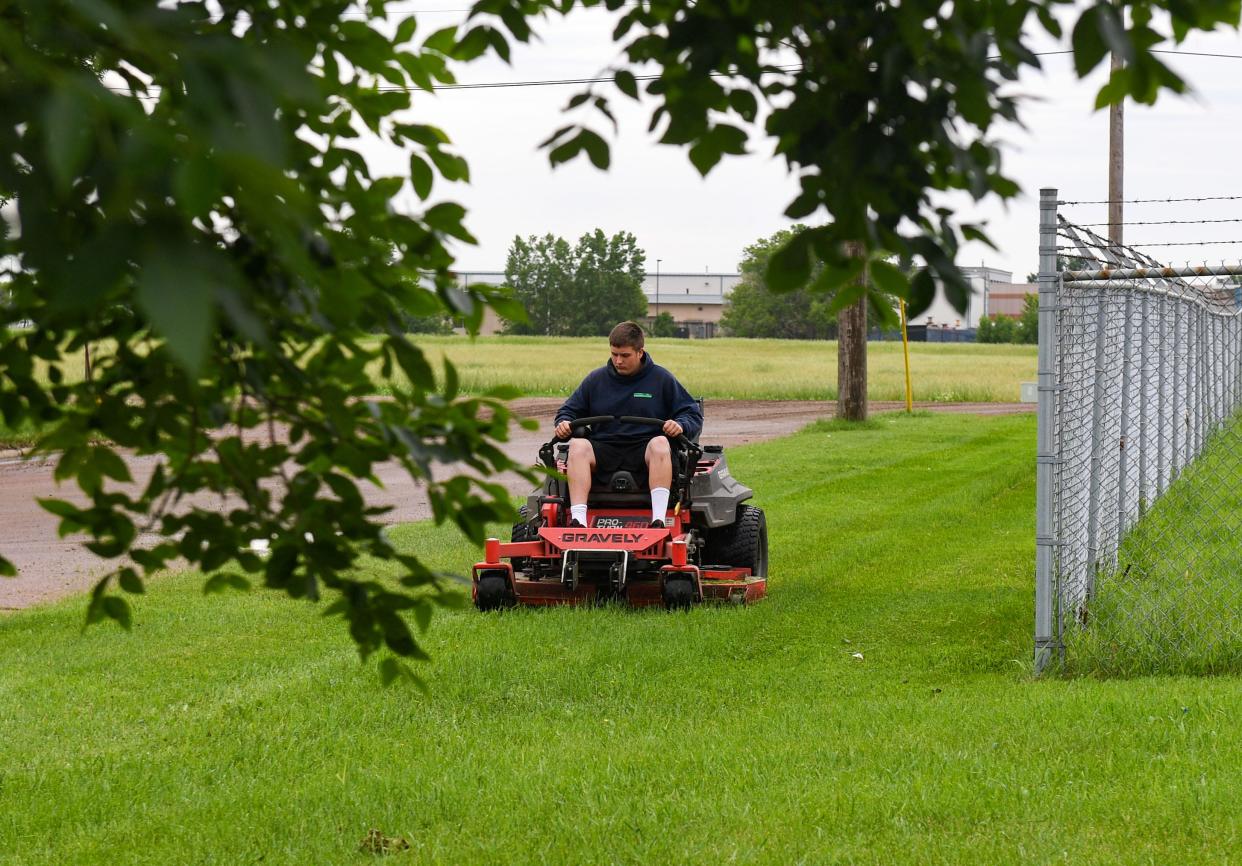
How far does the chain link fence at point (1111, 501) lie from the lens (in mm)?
6961

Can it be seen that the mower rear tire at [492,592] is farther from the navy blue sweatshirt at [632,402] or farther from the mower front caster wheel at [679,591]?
the navy blue sweatshirt at [632,402]

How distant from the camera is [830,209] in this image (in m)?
2.31

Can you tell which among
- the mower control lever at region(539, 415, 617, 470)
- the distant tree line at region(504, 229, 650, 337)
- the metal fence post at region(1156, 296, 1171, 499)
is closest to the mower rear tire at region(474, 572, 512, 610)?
the mower control lever at region(539, 415, 617, 470)

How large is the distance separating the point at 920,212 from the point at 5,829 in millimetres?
3673

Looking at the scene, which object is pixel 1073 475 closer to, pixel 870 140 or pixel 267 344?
pixel 870 140

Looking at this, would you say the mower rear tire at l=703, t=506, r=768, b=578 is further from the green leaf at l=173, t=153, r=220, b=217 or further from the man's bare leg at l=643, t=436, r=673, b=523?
the green leaf at l=173, t=153, r=220, b=217

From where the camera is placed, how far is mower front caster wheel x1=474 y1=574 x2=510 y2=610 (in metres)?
8.55

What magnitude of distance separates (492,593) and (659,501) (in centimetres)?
110

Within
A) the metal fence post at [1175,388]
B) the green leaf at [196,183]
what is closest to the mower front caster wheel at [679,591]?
the metal fence post at [1175,388]

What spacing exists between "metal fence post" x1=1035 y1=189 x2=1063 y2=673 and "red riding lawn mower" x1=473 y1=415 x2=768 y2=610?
216 centimetres

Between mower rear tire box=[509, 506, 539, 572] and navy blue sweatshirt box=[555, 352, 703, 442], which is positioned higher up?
navy blue sweatshirt box=[555, 352, 703, 442]

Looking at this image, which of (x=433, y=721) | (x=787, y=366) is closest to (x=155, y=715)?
(x=433, y=721)

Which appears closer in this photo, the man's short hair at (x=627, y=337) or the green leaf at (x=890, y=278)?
Answer: the green leaf at (x=890, y=278)

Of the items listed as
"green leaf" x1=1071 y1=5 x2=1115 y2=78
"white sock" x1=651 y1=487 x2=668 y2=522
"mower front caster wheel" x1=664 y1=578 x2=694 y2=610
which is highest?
"green leaf" x1=1071 y1=5 x2=1115 y2=78
